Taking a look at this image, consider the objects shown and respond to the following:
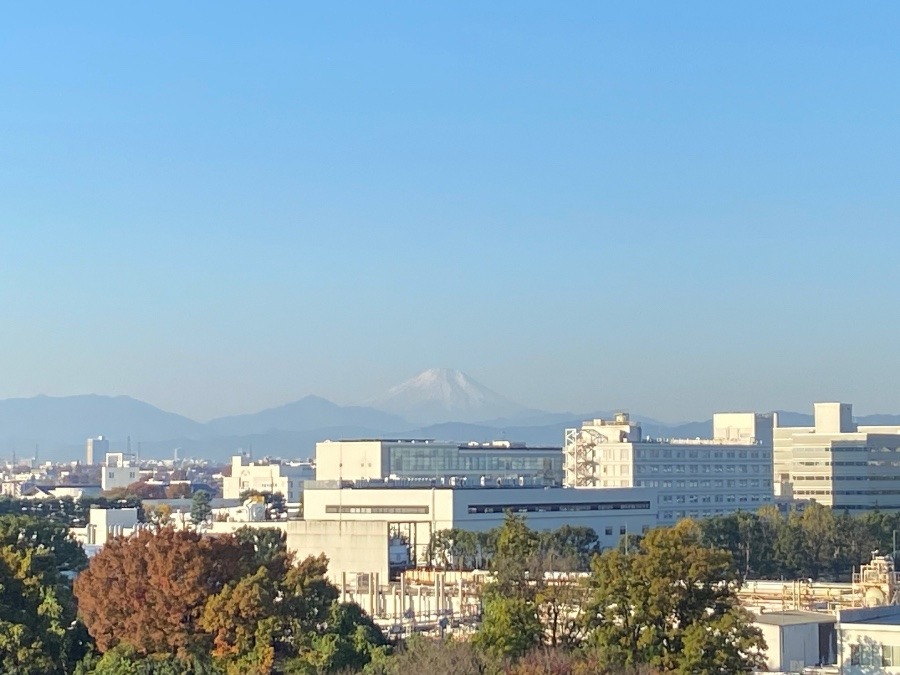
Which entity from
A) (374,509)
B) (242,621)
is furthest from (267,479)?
(242,621)

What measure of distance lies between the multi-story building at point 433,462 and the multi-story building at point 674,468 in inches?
145

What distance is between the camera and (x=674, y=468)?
111 metres

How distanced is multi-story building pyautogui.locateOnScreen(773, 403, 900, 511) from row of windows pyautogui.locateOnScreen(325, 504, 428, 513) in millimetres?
51316

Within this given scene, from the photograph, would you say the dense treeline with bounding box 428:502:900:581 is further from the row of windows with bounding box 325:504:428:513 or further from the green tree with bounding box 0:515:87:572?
the green tree with bounding box 0:515:87:572

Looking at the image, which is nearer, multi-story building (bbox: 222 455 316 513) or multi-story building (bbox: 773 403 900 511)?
multi-story building (bbox: 773 403 900 511)

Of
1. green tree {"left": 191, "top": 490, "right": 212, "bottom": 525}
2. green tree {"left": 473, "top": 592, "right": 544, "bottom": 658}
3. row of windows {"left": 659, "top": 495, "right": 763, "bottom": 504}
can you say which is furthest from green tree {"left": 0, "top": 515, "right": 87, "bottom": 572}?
row of windows {"left": 659, "top": 495, "right": 763, "bottom": 504}

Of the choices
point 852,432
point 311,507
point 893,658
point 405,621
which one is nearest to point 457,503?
point 311,507

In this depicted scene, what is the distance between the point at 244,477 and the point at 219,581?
5071 inches

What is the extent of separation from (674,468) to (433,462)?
1592 centimetres

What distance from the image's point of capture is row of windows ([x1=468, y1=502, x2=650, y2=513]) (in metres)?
84.3

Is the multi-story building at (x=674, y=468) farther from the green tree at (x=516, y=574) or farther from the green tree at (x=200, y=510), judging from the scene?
the green tree at (x=516, y=574)

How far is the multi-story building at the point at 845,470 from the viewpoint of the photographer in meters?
128

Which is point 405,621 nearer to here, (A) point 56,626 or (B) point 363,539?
(A) point 56,626

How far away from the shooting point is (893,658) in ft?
112
